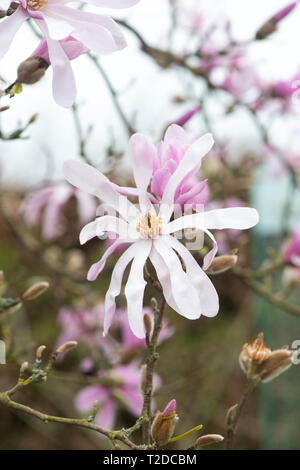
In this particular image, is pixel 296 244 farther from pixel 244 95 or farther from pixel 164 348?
pixel 164 348

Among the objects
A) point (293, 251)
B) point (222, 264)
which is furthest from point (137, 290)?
point (293, 251)

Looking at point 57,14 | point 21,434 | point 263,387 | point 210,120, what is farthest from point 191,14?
point 21,434

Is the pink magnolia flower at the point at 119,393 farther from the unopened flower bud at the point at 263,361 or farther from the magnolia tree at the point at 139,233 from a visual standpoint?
the unopened flower bud at the point at 263,361

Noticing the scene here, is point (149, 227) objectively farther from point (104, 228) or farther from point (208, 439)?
point (208, 439)

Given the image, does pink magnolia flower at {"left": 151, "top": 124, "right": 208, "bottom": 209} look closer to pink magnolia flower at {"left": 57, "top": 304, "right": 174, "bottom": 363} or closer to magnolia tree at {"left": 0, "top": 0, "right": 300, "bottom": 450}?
magnolia tree at {"left": 0, "top": 0, "right": 300, "bottom": 450}

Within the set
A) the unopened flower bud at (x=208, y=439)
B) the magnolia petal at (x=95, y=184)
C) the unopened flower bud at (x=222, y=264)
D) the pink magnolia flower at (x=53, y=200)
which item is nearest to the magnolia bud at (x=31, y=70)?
the magnolia petal at (x=95, y=184)

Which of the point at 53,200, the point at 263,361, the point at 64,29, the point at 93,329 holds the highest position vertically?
the point at 64,29

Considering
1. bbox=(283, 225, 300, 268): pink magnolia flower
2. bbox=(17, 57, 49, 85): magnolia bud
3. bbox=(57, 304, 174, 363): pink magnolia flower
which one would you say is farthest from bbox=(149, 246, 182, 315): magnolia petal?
Answer: bbox=(57, 304, 174, 363): pink magnolia flower
